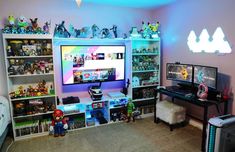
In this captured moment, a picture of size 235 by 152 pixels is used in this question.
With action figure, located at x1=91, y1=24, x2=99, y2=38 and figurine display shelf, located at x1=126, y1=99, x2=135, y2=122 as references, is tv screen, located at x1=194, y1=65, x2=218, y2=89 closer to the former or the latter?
figurine display shelf, located at x1=126, y1=99, x2=135, y2=122

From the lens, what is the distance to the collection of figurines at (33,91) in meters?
2.83

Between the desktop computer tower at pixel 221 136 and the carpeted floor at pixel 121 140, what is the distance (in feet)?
1.38

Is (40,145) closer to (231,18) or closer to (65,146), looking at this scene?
(65,146)

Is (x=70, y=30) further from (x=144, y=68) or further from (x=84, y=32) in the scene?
(x=144, y=68)

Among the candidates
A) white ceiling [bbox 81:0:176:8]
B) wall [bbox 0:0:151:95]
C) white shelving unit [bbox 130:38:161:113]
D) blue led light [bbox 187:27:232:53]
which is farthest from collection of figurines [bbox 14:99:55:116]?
blue led light [bbox 187:27:232:53]

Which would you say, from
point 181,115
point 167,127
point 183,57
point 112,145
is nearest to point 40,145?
point 112,145

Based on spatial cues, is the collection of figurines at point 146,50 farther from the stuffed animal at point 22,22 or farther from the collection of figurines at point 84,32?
the stuffed animal at point 22,22

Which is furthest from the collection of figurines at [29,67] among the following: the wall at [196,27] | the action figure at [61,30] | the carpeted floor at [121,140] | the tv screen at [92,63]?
the wall at [196,27]

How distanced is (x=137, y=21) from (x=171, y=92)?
1.74m

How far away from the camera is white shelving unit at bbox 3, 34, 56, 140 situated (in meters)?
2.78

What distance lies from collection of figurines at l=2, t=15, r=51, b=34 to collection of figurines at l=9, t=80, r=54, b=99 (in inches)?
34.5

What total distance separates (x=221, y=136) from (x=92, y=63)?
2327mm

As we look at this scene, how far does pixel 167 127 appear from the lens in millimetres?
3184

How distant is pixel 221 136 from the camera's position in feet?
6.80
